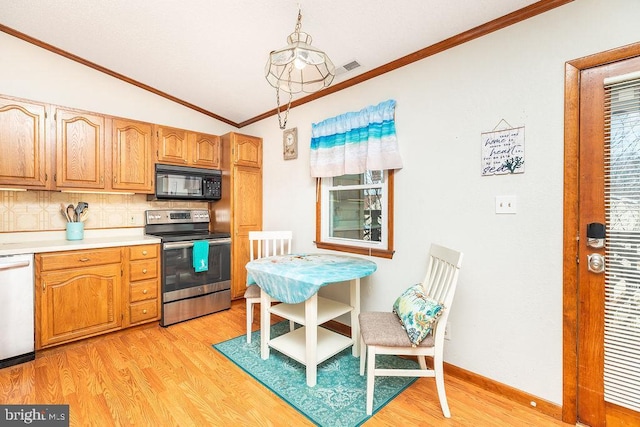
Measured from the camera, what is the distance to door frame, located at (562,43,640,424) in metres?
1.61

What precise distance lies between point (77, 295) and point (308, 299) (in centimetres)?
213

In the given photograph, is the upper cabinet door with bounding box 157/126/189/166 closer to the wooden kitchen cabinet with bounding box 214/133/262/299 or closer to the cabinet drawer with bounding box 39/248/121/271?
the wooden kitchen cabinet with bounding box 214/133/262/299

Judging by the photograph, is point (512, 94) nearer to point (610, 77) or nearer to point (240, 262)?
point (610, 77)

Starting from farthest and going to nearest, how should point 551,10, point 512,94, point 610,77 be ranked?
point 512,94, point 551,10, point 610,77

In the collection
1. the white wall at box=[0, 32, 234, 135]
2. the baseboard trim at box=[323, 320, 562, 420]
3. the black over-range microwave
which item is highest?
the white wall at box=[0, 32, 234, 135]

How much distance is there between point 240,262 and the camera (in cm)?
358

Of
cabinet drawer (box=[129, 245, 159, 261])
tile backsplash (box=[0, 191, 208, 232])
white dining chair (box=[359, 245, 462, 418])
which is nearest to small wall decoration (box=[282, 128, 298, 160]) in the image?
tile backsplash (box=[0, 191, 208, 232])

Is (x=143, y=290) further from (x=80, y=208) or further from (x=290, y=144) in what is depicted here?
(x=290, y=144)

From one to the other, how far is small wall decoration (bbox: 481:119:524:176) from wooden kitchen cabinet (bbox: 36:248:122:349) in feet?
10.6

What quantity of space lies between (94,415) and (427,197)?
261cm

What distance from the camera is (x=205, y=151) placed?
141 inches

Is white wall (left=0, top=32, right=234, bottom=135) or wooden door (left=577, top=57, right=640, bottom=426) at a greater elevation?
white wall (left=0, top=32, right=234, bottom=135)

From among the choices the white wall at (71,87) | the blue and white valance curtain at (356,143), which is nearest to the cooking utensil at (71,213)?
the white wall at (71,87)

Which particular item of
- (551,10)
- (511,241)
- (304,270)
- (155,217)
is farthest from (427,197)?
(155,217)
